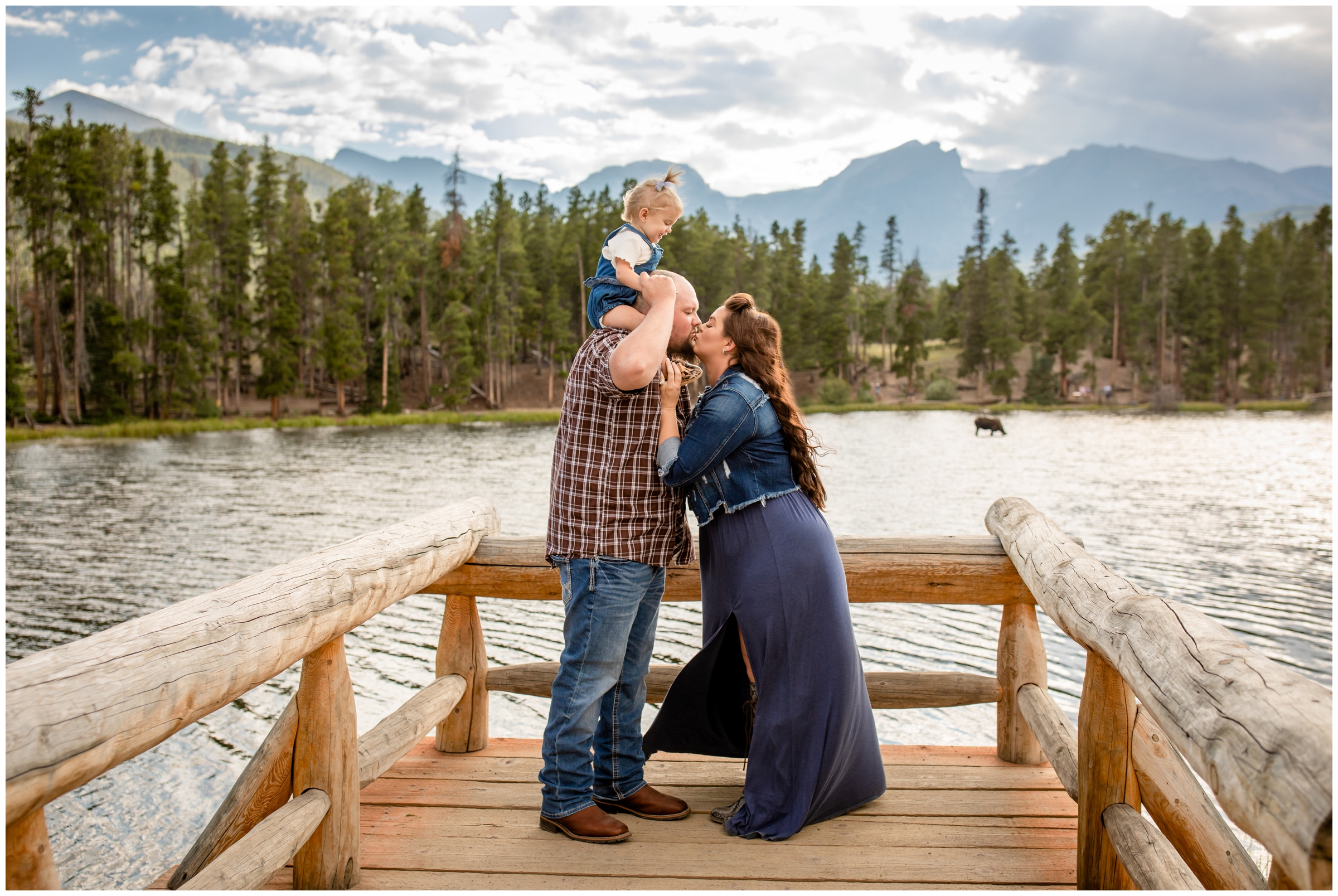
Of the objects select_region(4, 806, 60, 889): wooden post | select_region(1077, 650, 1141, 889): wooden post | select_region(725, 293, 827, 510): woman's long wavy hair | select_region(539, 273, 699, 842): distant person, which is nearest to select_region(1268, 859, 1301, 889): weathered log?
select_region(1077, 650, 1141, 889): wooden post

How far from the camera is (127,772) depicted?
606cm

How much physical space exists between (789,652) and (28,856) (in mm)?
2080

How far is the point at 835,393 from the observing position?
5825 cm

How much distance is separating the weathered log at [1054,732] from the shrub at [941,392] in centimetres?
6183

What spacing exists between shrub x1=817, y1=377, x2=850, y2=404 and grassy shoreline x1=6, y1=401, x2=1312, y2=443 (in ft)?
1.99

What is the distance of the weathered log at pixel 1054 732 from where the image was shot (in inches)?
110

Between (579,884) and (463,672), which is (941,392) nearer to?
(463,672)

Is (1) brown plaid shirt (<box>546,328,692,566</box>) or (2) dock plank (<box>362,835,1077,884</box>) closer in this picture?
(2) dock plank (<box>362,835,1077,884</box>)

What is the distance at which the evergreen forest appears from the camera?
136 ft

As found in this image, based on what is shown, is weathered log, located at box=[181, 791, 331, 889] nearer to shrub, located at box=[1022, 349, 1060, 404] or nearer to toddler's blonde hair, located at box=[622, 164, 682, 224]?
toddler's blonde hair, located at box=[622, 164, 682, 224]

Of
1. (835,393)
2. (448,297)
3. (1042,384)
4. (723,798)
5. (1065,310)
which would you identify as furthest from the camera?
(1065,310)

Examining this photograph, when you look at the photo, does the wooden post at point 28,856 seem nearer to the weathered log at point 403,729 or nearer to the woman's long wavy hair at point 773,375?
the weathered log at point 403,729

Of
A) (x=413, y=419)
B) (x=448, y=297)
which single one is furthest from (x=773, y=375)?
(x=448, y=297)

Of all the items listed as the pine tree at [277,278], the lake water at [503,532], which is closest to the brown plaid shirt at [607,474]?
the lake water at [503,532]
